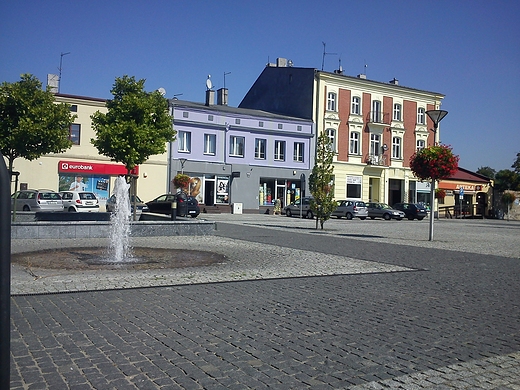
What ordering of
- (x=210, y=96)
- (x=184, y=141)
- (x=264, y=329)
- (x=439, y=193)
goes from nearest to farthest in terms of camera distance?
(x=264, y=329)
(x=184, y=141)
(x=210, y=96)
(x=439, y=193)

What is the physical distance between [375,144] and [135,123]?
3303 centimetres

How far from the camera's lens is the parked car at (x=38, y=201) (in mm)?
31594

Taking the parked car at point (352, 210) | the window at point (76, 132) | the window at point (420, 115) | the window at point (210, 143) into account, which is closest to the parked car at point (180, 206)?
the window at point (76, 132)

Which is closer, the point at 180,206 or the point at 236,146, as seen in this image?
the point at 180,206

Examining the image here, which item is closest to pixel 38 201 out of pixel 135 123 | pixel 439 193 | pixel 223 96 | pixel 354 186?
pixel 135 123

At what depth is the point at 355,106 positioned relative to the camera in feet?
170

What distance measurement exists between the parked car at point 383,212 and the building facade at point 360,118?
516 cm

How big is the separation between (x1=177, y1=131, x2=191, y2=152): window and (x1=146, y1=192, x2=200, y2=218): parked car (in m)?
7.35

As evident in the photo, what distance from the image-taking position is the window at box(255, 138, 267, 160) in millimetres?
47156

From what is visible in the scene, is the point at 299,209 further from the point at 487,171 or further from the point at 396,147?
the point at 487,171

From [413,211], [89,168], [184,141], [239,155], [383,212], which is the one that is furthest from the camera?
[413,211]

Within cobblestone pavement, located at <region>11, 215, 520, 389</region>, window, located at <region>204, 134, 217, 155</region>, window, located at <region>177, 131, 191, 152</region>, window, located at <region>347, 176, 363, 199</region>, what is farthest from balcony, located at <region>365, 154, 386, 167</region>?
cobblestone pavement, located at <region>11, 215, 520, 389</region>

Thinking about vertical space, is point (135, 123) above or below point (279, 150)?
below

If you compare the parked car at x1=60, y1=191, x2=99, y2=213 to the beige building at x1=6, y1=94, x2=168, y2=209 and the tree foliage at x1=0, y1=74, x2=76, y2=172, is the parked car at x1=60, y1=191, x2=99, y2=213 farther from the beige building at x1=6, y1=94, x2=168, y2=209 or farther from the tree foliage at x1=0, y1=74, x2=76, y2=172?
the tree foliage at x1=0, y1=74, x2=76, y2=172
